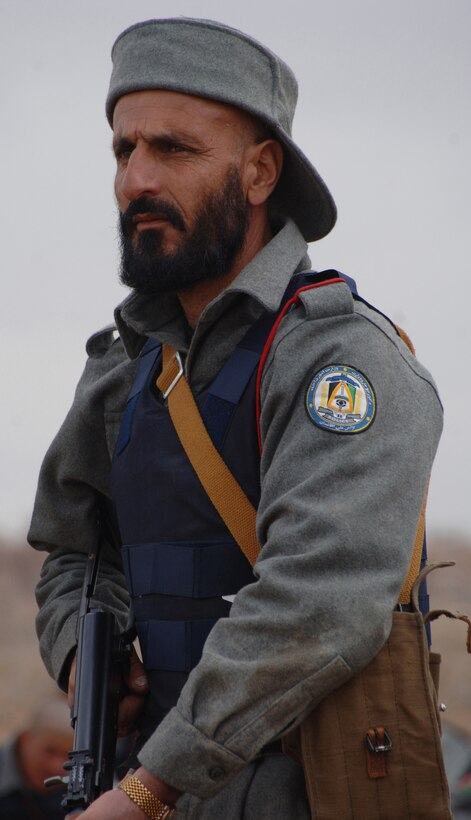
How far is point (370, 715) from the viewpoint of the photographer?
2.70 m

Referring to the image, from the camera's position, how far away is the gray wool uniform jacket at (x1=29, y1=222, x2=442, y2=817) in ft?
8.66

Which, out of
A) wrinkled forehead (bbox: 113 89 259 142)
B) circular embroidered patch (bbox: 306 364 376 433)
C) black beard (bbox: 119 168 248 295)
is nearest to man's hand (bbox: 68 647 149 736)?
circular embroidered patch (bbox: 306 364 376 433)

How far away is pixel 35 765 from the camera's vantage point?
5.69 metres

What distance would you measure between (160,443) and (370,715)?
2.90 feet

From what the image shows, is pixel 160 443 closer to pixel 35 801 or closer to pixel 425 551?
pixel 425 551

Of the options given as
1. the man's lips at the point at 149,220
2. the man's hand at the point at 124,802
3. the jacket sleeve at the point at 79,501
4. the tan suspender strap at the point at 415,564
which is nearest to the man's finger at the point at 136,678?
the jacket sleeve at the point at 79,501

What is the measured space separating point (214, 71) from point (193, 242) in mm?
441

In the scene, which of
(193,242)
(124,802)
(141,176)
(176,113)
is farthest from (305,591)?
(176,113)

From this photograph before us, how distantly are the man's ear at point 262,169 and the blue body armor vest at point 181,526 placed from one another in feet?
1.00

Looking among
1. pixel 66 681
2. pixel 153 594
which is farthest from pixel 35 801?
pixel 153 594

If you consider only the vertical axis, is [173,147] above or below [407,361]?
above

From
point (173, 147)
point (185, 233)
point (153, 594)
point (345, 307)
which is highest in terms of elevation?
point (173, 147)

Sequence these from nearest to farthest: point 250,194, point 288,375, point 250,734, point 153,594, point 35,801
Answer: point 250,734 < point 288,375 < point 153,594 < point 250,194 < point 35,801

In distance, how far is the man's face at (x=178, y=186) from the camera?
3.25 metres
